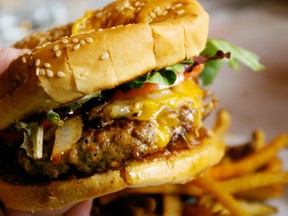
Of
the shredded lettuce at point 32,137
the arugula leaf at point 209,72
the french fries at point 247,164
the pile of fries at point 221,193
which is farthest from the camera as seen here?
the french fries at point 247,164

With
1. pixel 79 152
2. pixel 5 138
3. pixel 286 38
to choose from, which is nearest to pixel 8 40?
pixel 286 38

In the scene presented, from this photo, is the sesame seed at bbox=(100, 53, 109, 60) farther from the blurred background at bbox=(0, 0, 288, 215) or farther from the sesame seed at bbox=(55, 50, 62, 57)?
the blurred background at bbox=(0, 0, 288, 215)

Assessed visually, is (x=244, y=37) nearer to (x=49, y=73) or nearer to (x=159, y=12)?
(x=159, y=12)

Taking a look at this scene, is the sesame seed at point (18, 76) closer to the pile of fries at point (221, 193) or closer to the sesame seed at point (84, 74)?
the sesame seed at point (84, 74)

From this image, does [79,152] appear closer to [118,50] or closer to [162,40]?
[118,50]

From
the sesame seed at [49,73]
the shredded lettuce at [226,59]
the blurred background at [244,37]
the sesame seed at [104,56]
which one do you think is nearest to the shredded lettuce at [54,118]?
the sesame seed at [49,73]

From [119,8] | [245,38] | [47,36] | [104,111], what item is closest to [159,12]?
[119,8]
